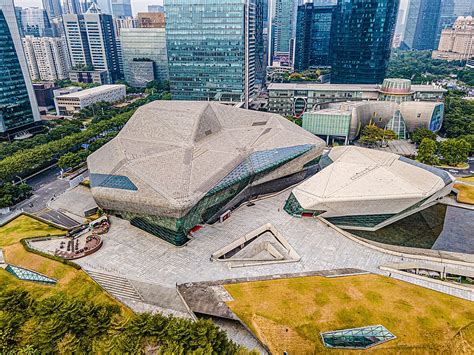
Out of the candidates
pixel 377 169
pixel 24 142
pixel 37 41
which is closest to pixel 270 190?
pixel 377 169

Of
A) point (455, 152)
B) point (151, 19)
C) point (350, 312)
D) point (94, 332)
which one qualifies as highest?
point (151, 19)

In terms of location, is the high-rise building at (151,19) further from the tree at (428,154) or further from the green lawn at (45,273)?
the green lawn at (45,273)

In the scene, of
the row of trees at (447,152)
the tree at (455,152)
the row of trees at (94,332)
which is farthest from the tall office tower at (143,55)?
the row of trees at (94,332)

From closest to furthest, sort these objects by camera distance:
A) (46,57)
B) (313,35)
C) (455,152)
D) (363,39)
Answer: (455,152), (363,39), (46,57), (313,35)

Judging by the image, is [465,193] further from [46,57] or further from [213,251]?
[46,57]

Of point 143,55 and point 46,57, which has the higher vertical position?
point 143,55

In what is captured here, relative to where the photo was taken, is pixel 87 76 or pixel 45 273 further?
pixel 87 76

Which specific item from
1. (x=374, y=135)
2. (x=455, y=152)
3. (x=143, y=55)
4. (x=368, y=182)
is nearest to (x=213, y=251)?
(x=368, y=182)

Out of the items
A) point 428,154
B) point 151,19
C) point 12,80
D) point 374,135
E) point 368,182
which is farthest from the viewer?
point 151,19
